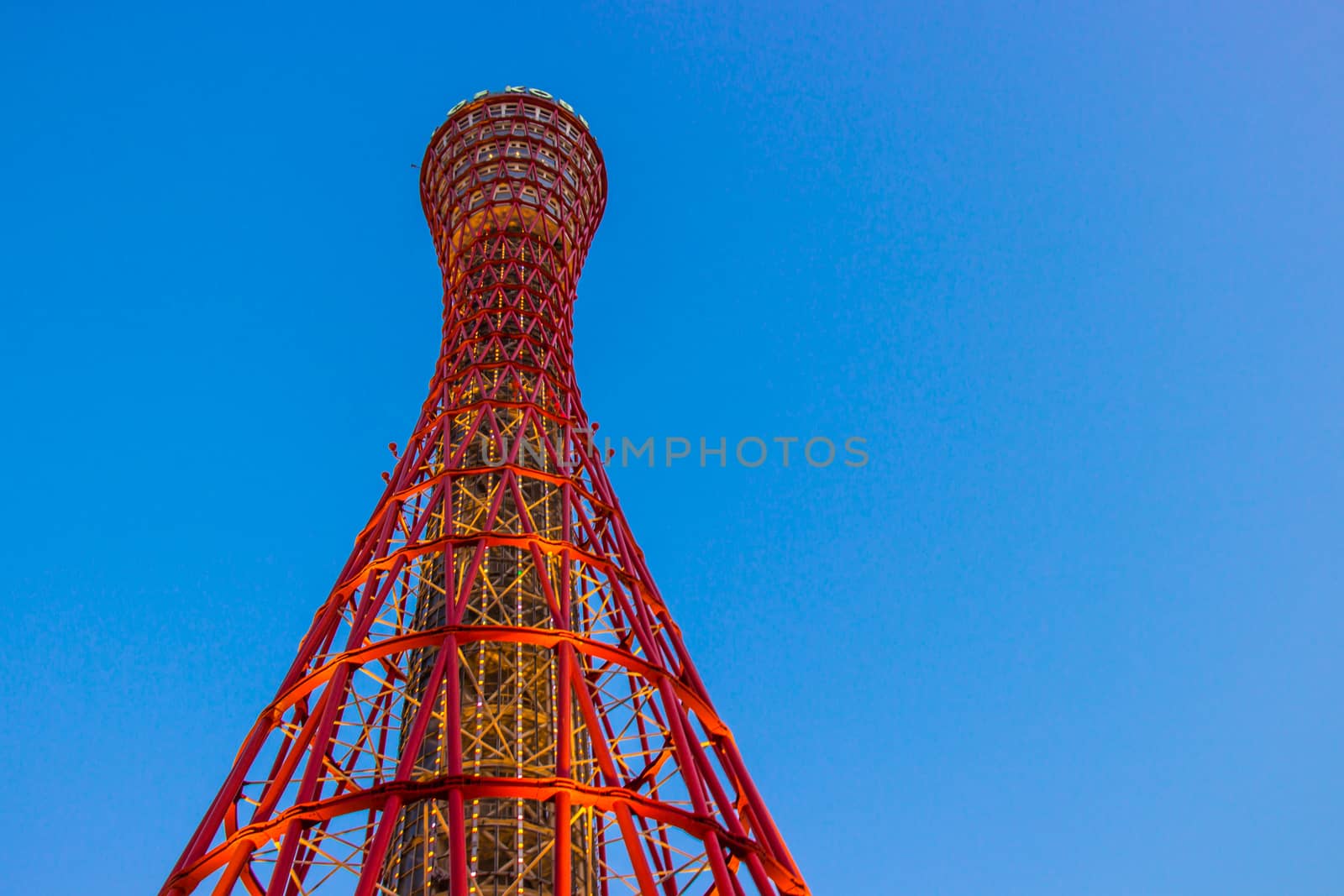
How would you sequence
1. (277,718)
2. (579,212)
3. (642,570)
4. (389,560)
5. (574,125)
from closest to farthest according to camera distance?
1. (277,718)
2. (389,560)
3. (642,570)
4. (579,212)
5. (574,125)

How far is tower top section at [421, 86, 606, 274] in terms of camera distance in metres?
33.9

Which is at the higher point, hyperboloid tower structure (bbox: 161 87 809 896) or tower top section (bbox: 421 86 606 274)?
tower top section (bbox: 421 86 606 274)

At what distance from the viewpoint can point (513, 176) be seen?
35.3 metres

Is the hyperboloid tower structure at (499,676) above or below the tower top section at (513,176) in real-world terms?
below

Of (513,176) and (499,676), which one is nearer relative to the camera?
(499,676)

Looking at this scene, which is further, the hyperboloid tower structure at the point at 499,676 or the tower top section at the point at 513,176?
the tower top section at the point at 513,176

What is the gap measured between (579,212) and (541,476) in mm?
14738

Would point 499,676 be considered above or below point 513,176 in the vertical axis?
below

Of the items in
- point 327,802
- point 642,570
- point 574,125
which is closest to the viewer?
point 327,802

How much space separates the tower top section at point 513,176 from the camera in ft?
111

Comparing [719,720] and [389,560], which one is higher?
[389,560]

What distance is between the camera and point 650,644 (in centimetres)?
2003

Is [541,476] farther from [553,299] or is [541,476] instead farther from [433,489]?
[553,299]

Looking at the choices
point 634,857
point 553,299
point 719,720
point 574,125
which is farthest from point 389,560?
point 574,125
